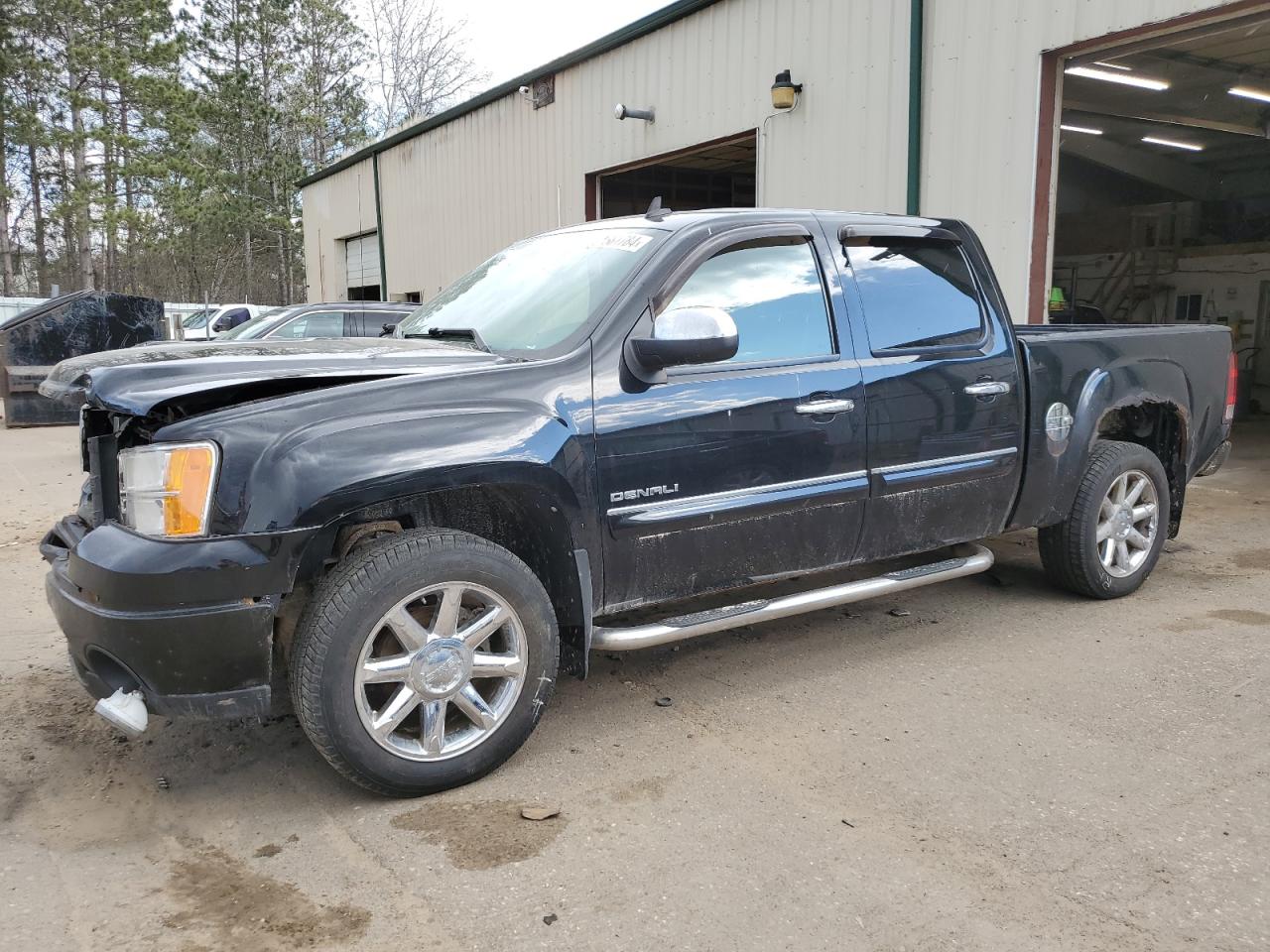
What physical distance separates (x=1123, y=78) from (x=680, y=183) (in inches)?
287

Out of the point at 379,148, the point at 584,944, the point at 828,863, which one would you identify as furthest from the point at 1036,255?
the point at 379,148

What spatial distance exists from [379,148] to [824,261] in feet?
59.0

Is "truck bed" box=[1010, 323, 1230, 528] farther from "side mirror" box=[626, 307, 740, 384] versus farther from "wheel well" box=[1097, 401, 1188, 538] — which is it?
"side mirror" box=[626, 307, 740, 384]

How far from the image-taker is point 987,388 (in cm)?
434

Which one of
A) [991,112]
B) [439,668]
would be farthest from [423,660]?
[991,112]

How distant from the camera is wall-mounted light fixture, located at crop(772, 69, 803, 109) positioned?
965cm

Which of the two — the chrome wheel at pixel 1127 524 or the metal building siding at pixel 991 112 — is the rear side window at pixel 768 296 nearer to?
the chrome wheel at pixel 1127 524

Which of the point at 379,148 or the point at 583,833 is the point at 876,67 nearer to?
the point at 583,833

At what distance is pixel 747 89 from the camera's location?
34.4 ft

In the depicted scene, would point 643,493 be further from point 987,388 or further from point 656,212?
point 987,388

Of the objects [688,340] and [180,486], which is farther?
[688,340]

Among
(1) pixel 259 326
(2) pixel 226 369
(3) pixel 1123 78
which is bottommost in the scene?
(2) pixel 226 369

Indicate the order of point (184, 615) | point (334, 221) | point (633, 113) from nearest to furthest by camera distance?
1. point (184, 615)
2. point (633, 113)
3. point (334, 221)

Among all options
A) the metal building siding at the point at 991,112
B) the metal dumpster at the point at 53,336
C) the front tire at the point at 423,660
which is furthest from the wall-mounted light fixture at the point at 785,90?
the metal dumpster at the point at 53,336
